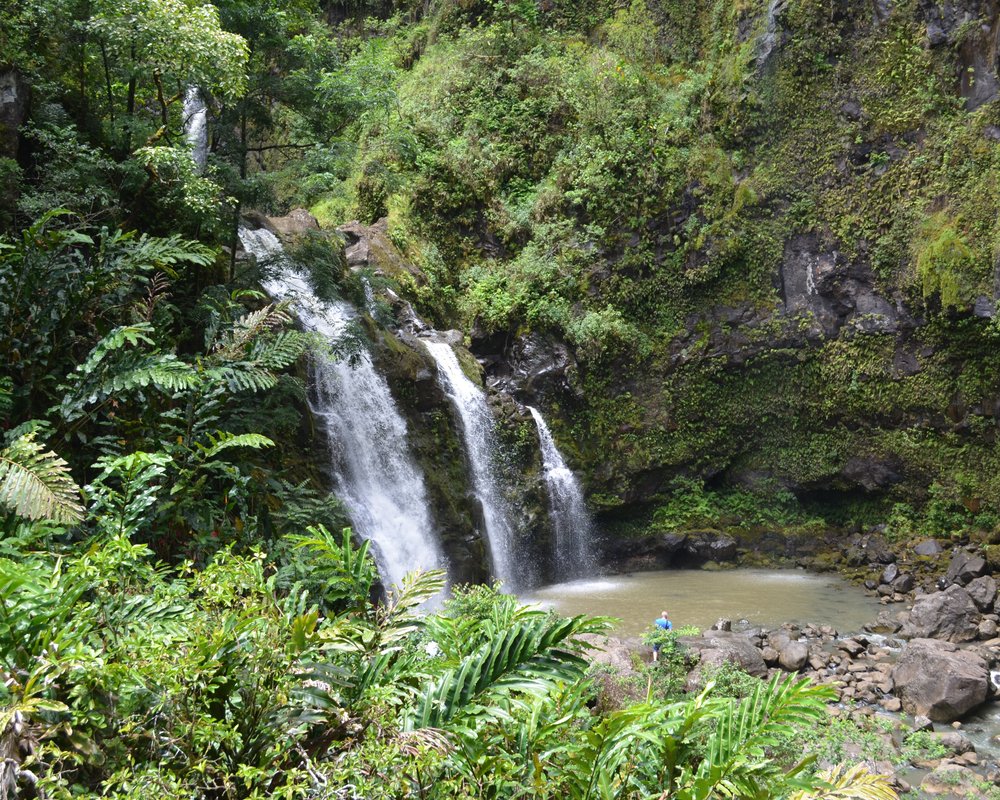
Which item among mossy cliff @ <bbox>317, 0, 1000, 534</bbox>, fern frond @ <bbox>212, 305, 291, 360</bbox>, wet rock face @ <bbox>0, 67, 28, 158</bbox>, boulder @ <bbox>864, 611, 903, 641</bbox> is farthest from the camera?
mossy cliff @ <bbox>317, 0, 1000, 534</bbox>

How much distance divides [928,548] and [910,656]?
17.0 feet

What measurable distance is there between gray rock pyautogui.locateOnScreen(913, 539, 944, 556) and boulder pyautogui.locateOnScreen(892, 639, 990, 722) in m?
4.69

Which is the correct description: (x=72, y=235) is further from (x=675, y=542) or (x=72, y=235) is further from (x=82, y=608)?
(x=675, y=542)

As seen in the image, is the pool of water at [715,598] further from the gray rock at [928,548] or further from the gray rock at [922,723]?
the gray rock at [922,723]

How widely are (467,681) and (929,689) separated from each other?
6985mm

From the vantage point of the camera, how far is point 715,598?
11.5m

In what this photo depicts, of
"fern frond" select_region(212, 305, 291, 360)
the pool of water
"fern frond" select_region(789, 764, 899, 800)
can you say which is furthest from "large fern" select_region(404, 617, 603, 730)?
the pool of water

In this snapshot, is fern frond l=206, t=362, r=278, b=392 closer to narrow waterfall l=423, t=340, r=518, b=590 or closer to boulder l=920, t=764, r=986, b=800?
narrow waterfall l=423, t=340, r=518, b=590

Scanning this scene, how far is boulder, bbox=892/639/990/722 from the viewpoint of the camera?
729cm

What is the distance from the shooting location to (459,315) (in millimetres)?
14039

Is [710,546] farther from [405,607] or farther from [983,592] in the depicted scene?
[405,607]

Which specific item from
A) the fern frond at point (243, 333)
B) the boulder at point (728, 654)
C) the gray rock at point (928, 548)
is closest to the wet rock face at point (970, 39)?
the gray rock at point (928, 548)

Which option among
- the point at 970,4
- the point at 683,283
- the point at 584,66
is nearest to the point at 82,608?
the point at 683,283

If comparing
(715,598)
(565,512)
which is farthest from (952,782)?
(565,512)
